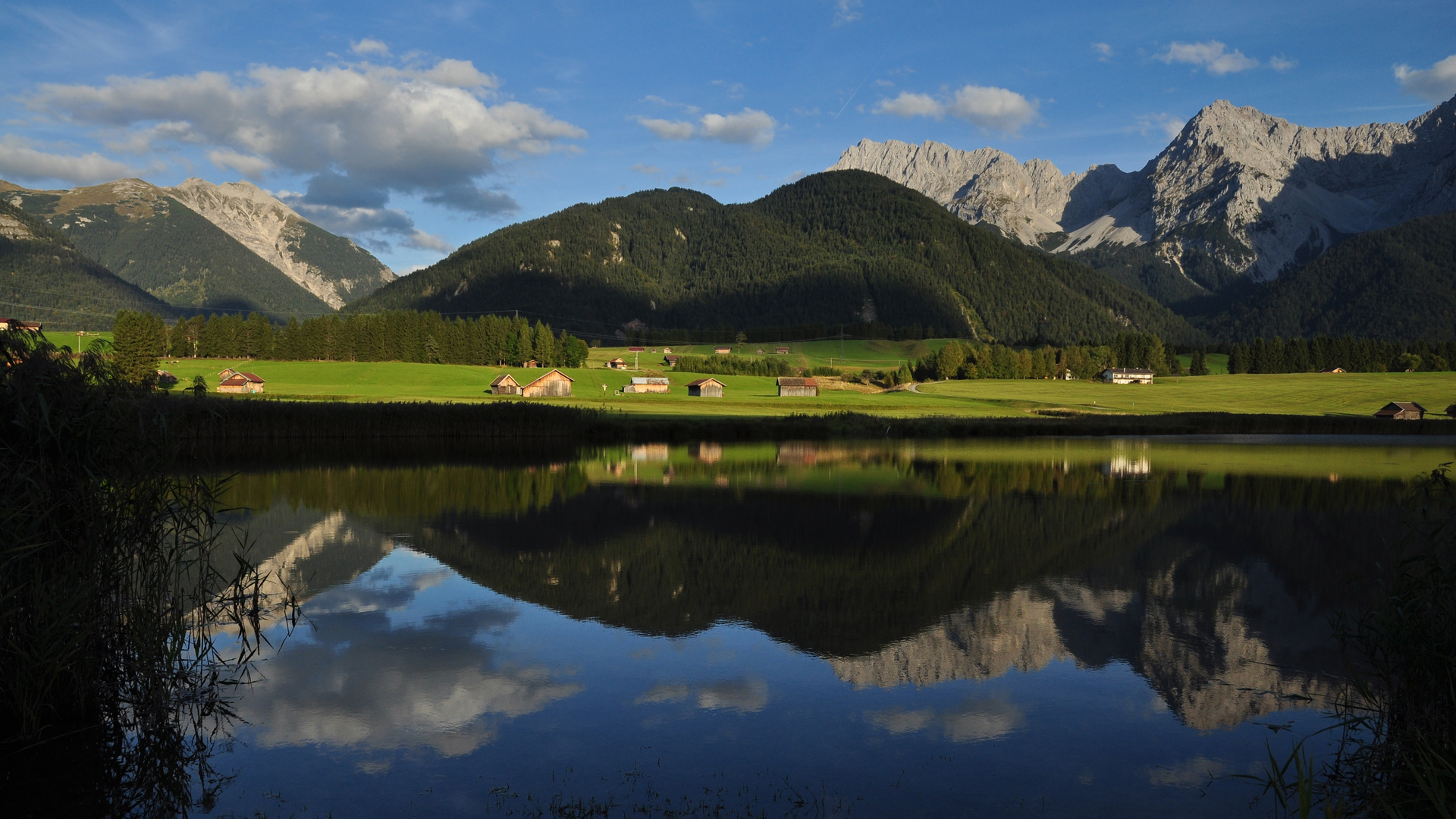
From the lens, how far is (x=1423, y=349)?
473 ft

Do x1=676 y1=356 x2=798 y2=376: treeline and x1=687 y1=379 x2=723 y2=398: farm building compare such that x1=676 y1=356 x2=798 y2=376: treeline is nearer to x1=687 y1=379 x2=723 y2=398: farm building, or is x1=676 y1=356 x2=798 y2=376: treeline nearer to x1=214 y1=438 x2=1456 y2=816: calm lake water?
x1=687 y1=379 x2=723 y2=398: farm building

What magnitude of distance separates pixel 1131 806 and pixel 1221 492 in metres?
31.1

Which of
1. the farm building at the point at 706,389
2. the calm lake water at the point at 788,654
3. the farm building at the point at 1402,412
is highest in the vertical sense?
the farm building at the point at 706,389

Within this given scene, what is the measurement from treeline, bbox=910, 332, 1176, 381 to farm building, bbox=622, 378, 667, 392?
53.5 m

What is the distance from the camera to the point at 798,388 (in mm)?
116375

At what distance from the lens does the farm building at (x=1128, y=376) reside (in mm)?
141500

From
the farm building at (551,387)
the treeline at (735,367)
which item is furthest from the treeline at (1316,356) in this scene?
the farm building at (551,387)

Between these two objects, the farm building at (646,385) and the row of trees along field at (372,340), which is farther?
the row of trees along field at (372,340)

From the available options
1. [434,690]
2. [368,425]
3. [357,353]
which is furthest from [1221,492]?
[357,353]

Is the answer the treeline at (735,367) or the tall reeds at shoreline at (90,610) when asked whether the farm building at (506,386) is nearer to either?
the treeline at (735,367)

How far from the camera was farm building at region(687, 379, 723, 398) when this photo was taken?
11094 cm

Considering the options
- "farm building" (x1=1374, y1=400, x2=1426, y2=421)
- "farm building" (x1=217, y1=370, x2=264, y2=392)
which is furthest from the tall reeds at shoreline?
"farm building" (x1=1374, y1=400, x2=1426, y2=421)

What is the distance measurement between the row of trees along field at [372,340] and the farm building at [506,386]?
34.5 metres

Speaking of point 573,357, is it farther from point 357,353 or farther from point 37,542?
point 37,542
